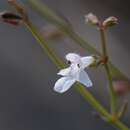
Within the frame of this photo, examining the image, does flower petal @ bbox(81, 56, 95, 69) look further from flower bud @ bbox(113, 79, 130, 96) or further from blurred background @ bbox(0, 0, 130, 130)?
blurred background @ bbox(0, 0, 130, 130)

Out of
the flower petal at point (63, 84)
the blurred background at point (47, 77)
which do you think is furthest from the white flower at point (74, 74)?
the blurred background at point (47, 77)

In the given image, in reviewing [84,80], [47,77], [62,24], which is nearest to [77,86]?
[84,80]

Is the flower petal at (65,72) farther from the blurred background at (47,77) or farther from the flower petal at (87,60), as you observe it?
the blurred background at (47,77)

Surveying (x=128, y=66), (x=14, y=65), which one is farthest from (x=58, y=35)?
(x=14, y=65)

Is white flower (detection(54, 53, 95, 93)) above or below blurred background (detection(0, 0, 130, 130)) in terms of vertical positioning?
below

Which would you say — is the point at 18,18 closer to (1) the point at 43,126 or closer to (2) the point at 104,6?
(1) the point at 43,126

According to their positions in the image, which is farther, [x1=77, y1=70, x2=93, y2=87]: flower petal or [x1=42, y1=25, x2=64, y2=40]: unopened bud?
[x1=42, y1=25, x2=64, y2=40]: unopened bud

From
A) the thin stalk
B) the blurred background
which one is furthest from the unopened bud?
the blurred background
